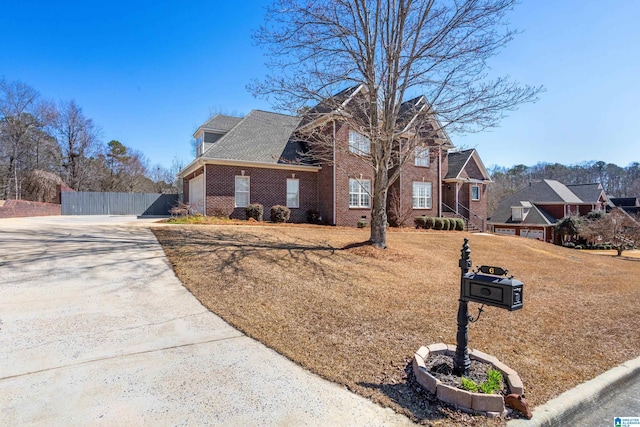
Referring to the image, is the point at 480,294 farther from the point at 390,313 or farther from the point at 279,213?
the point at 279,213

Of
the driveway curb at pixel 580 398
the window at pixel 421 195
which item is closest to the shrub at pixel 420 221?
the window at pixel 421 195

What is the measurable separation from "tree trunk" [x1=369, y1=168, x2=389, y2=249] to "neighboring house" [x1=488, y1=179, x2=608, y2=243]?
88.7 feet

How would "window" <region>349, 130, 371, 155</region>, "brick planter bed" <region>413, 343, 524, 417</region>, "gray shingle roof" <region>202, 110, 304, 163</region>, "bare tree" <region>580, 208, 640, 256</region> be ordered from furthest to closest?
"bare tree" <region>580, 208, 640, 256</region>, "gray shingle roof" <region>202, 110, 304, 163</region>, "window" <region>349, 130, 371, 155</region>, "brick planter bed" <region>413, 343, 524, 417</region>

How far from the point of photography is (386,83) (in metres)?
9.17

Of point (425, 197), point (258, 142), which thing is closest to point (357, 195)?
point (425, 197)

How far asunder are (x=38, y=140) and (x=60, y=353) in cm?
3614

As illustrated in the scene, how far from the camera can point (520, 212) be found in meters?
33.9

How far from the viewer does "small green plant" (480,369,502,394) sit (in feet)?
8.82

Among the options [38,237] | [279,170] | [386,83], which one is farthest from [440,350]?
[279,170]

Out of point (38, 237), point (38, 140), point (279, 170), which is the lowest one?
point (38, 237)

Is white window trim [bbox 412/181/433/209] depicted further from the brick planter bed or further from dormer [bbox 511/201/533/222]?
dormer [bbox 511/201/533/222]

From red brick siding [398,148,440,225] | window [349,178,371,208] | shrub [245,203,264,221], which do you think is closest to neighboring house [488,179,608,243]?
red brick siding [398,148,440,225]

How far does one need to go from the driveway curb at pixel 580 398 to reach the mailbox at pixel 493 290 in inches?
34.1

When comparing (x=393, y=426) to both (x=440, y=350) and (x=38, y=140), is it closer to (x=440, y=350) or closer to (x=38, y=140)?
(x=440, y=350)
